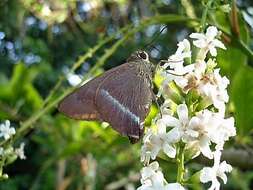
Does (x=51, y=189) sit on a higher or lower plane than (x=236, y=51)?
lower

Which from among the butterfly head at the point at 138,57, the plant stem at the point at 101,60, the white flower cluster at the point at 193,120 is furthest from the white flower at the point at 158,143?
the plant stem at the point at 101,60

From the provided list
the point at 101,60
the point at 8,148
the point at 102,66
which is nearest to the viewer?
the point at 8,148

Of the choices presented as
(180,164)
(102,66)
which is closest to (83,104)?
(180,164)

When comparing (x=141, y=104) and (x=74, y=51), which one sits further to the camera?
(x=74, y=51)

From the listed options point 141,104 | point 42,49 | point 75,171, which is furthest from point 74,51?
point 141,104

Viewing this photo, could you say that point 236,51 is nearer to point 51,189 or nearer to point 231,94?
point 231,94

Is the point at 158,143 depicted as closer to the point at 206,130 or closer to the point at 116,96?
the point at 206,130
